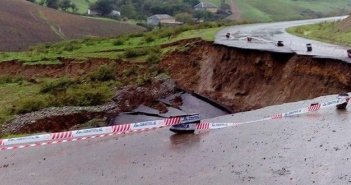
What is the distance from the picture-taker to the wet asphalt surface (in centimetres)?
1196

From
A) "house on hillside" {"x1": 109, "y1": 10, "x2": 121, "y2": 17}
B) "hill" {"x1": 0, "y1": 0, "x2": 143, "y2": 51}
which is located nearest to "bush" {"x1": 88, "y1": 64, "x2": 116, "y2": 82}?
"hill" {"x1": 0, "y1": 0, "x2": 143, "y2": 51}

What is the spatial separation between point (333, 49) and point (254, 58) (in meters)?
3.85

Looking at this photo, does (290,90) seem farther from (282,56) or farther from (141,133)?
(141,133)

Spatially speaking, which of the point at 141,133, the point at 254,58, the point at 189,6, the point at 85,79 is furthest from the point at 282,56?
the point at 189,6

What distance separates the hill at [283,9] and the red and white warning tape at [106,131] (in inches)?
3615

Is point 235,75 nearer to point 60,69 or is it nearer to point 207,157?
point 60,69

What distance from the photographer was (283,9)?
125 metres

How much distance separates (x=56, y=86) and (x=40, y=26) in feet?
143

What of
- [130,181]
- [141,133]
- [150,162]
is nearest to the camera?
[130,181]

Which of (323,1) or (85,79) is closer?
(85,79)

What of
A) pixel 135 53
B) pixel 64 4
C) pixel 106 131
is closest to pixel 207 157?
pixel 106 131

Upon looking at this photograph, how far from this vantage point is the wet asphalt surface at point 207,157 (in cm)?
1196

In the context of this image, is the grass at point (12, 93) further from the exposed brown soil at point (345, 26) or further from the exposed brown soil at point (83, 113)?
the exposed brown soil at point (345, 26)

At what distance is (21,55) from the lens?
1687 inches
